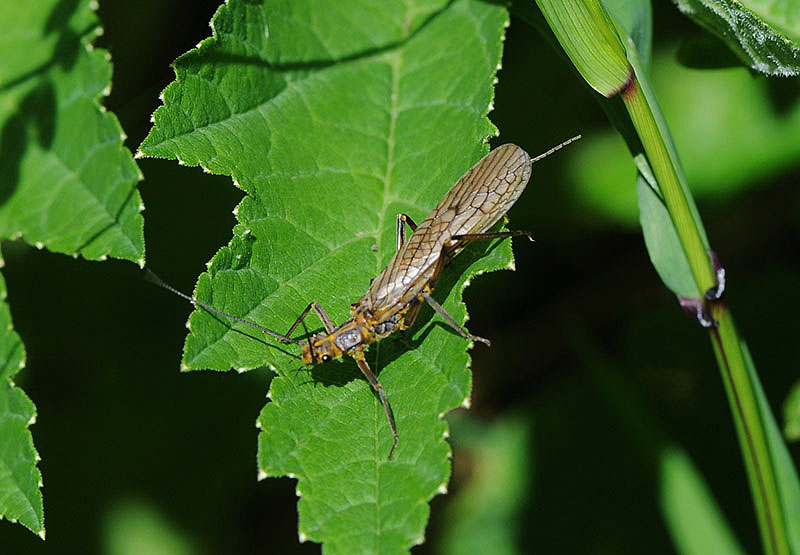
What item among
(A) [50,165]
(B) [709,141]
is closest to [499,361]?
(B) [709,141]

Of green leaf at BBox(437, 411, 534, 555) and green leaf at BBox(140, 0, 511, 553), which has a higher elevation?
green leaf at BBox(140, 0, 511, 553)

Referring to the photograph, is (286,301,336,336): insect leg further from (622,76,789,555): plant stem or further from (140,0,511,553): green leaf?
(622,76,789,555): plant stem

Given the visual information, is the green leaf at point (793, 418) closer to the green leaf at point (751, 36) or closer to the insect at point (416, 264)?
the insect at point (416, 264)

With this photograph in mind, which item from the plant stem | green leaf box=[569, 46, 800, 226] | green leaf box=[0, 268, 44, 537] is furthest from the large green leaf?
green leaf box=[569, 46, 800, 226]

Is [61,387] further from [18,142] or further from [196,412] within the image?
[18,142]

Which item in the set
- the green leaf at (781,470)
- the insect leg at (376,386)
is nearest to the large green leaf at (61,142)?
the insect leg at (376,386)

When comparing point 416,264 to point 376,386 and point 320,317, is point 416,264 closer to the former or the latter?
point 320,317
